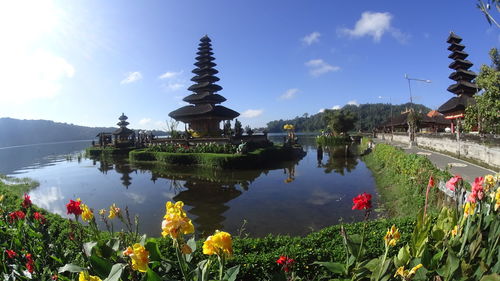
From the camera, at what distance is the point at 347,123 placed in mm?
52250

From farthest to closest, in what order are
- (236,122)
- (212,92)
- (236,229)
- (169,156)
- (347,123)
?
(347,123) → (212,92) → (236,122) → (169,156) → (236,229)

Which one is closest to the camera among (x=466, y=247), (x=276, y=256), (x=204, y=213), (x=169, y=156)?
(x=466, y=247)

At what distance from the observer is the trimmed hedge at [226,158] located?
18484 mm

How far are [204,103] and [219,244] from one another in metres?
27.2

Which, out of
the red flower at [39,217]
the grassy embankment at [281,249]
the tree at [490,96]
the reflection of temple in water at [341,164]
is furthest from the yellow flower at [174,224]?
the reflection of temple in water at [341,164]

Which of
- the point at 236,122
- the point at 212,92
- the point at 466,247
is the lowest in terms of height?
the point at 466,247

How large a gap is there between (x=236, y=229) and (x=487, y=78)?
12.5 m

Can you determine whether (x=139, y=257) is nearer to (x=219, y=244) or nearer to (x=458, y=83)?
(x=219, y=244)

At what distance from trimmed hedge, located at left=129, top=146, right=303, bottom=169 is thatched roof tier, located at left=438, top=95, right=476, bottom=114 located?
16683 millimetres

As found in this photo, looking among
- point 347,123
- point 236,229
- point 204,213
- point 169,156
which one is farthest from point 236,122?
point 347,123

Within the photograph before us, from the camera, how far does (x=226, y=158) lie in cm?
1823

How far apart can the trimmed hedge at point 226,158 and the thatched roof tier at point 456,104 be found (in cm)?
1668

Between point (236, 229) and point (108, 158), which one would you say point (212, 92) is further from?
point (236, 229)

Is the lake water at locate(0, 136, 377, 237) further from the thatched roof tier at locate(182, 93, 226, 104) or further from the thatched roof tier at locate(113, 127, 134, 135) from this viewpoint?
the thatched roof tier at locate(113, 127, 134, 135)
